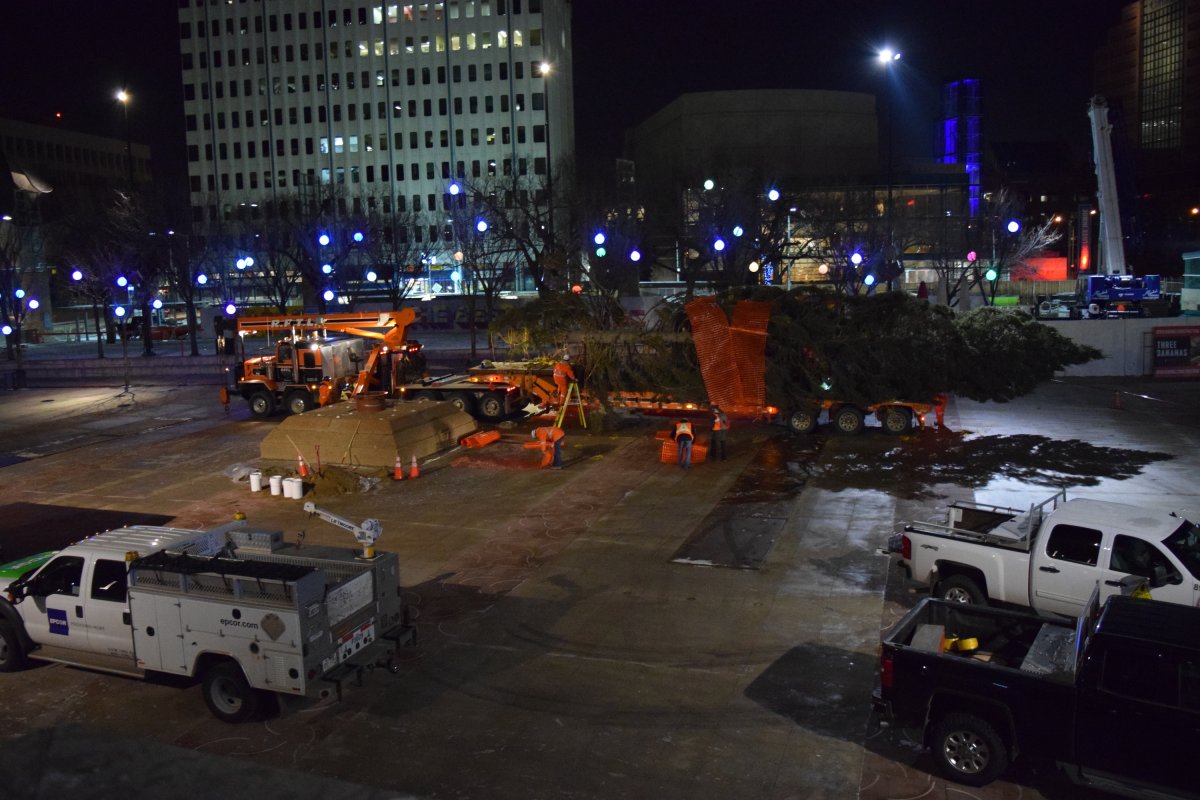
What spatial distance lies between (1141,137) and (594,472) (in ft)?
647

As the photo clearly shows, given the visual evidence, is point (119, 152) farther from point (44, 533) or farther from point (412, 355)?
point (44, 533)

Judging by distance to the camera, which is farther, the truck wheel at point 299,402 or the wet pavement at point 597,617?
the truck wheel at point 299,402

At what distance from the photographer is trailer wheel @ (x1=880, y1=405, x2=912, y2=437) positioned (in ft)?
77.4

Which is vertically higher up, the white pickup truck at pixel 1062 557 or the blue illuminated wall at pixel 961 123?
the blue illuminated wall at pixel 961 123

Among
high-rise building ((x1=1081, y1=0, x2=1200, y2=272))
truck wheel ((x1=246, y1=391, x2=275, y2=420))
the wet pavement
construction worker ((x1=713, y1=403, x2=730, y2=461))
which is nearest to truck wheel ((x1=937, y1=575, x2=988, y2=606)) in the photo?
the wet pavement

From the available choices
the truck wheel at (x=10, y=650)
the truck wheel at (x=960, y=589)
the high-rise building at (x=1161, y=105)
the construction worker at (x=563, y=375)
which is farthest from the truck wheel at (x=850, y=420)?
the high-rise building at (x=1161, y=105)

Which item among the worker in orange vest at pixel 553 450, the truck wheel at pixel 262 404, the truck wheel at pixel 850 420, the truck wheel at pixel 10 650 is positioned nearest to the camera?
the truck wheel at pixel 10 650

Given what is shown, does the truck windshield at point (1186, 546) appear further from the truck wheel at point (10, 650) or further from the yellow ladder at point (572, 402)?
the yellow ladder at point (572, 402)

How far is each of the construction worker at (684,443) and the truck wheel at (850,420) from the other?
518 cm

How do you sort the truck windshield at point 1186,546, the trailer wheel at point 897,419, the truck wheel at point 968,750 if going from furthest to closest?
the trailer wheel at point 897,419
the truck windshield at point 1186,546
the truck wheel at point 968,750

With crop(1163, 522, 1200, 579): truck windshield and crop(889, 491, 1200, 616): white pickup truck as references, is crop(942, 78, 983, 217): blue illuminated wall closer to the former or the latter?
crop(889, 491, 1200, 616): white pickup truck

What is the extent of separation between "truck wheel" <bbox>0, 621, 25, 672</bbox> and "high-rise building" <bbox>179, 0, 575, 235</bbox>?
93056mm

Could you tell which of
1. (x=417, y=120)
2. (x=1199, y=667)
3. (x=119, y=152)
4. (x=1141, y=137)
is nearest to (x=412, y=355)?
(x=1199, y=667)

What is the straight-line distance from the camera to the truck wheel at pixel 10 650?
1055cm
